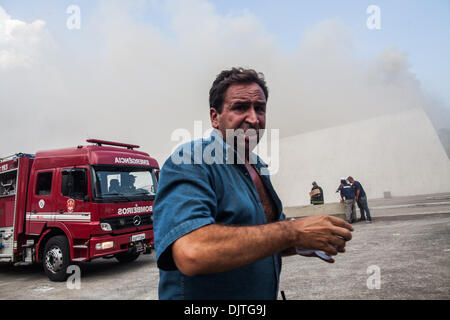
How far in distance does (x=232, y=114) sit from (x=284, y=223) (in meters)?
0.67

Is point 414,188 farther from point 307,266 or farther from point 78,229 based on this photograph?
point 78,229

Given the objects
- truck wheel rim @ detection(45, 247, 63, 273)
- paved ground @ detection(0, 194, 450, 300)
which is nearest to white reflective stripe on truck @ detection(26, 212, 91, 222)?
truck wheel rim @ detection(45, 247, 63, 273)

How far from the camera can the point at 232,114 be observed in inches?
57.2

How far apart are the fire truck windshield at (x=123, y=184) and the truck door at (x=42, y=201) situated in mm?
1108

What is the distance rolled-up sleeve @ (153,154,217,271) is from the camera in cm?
93

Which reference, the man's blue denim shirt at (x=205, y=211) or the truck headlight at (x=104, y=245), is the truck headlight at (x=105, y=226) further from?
the man's blue denim shirt at (x=205, y=211)

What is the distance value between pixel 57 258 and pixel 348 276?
5.66 meters

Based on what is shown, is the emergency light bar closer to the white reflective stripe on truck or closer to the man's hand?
the white reflective stripe on truck

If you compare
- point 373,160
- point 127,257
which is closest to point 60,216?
point 127,257

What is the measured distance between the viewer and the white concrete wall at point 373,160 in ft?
83.7

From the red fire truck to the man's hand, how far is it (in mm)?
5623

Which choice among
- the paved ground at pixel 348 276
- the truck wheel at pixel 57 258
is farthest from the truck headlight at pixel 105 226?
the paved ground at pixel 348 276

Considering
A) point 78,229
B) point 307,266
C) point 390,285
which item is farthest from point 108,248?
point 390,285

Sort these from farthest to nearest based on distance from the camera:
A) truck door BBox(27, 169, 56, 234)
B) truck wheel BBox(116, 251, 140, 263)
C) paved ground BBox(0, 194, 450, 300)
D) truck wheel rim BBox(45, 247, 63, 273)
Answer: truck wheel BBox(116, 251, 140, 263) < truck door BBox(27, 169, 56, 234) < truck wheel rim BBox(45, 247, 63, 273) < paved ground BBox(0, 194, 450, 300)
